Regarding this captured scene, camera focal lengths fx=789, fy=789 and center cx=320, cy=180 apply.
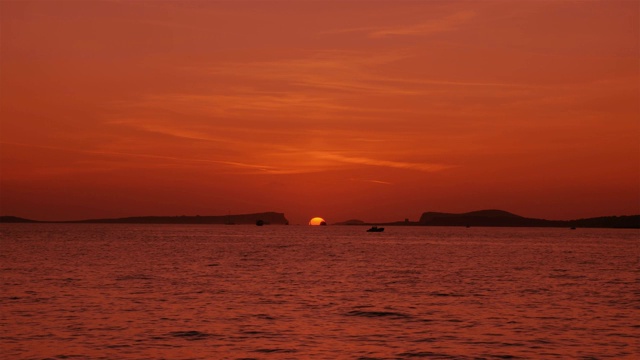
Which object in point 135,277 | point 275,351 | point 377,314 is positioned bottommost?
point 275,351

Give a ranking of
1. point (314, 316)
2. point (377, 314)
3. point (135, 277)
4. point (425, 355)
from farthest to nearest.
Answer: point (135, 277) → point (377, 314) → point (314, 316) → point (425, 355)

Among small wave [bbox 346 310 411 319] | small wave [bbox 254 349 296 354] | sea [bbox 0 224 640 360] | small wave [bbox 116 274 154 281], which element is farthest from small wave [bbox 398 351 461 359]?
small wave [bbox 116 274 154 281]

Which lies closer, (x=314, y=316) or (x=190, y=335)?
(x=190, y=335)

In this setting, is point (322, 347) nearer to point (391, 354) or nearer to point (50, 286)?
point (391, 354)

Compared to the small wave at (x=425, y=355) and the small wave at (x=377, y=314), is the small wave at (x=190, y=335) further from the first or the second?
the small wave at (x=377, y=314)

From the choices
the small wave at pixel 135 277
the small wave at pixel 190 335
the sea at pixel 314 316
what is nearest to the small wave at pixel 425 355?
the sea at pixel 314 316

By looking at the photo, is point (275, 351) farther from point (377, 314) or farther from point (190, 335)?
point (377, 314)

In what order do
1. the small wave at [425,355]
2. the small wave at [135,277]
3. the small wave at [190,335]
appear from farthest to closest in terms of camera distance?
the small wave at [135,277]
the small wave at [190,335]
the small wave at [425,355]

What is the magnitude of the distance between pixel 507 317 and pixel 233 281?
32.9m

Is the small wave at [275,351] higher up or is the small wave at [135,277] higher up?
the small wave at [135,277]

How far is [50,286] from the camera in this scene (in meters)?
67.4

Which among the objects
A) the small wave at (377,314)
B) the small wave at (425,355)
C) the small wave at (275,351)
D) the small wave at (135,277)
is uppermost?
the small wave at (135,277)

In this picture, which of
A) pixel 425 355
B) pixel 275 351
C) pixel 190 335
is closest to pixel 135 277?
pixel 190 335

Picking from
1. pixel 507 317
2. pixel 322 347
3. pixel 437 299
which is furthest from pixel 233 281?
pixel 322 347
